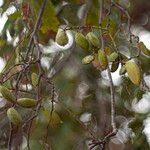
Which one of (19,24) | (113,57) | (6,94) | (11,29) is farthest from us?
(11,29)

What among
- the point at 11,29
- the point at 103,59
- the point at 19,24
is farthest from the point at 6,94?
the point at 11,29

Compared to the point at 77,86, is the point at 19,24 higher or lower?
higher

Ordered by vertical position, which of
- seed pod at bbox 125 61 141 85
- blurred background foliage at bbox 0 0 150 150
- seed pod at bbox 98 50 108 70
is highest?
seed pod at bbox 98 50 108 70

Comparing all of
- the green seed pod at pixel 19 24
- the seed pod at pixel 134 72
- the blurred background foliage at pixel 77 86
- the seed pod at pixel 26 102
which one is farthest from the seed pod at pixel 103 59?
the green seed pod at pixel 19 24

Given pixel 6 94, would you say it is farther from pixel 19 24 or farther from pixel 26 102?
pixel 19 24

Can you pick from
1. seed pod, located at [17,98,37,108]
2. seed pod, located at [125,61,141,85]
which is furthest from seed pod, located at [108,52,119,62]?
seed pod, located at [17,98,37,108]

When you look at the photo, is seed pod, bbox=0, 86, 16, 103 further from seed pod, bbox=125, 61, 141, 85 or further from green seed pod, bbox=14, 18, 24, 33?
green seed pod, bbox=14, 18, 24, 33

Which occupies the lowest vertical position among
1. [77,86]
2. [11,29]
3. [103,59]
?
[77,86]

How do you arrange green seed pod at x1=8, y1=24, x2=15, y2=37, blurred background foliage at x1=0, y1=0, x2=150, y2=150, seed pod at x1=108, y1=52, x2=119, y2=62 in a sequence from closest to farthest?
1. seed pod at x1=108, y1=52, x2=119, y2=62
2. blurred background foliage at x1=0, y1=0, x2=150, y2=150
3. green seed pod at x1=8, y1=24, x2=15, y2=37

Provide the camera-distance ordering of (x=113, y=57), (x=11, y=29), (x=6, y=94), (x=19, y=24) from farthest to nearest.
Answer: (x=11, y=29), (x=19, y=24), (x=113, y=57), (x=6, y=94)

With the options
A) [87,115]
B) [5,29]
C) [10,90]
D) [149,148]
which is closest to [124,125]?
[87,115]
